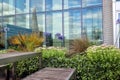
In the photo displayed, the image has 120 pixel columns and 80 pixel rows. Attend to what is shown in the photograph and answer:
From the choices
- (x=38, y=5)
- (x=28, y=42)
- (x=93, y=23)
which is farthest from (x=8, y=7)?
Result: (x=28, y=42)

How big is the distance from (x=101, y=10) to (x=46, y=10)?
317 cm

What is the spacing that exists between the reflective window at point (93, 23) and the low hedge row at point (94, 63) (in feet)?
19.2

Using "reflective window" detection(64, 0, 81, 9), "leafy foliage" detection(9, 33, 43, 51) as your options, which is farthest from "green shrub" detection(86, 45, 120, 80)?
"reflective window" detection(64, 0, 81, 9)

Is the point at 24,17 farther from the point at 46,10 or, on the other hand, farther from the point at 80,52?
the point at 80,52

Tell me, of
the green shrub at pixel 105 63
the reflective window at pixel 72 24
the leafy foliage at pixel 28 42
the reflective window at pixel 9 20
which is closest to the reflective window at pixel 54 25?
the reflective window at pixel 72 24

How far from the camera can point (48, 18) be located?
43.9ft

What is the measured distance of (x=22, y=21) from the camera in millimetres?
14211

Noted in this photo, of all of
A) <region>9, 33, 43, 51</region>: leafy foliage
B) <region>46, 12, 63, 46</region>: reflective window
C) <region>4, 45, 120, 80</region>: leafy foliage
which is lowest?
<region>4, 45, 120, 80</region>: leafy foliage

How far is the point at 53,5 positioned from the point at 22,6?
2.06 metres

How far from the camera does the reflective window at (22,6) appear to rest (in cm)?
1405

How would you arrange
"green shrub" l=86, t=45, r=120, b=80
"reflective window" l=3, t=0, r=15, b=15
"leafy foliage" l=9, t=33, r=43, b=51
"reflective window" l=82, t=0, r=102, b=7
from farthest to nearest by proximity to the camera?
"reflective window" l=3, t=0, r=15, b=15, "reflective window" l=82, t=0, r=102, b=7, "leafy foliage" l=9, t=33, r=43, b=51, "green shrub" l=86, t=45, r=120, b=80

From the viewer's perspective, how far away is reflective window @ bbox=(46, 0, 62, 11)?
13.1m

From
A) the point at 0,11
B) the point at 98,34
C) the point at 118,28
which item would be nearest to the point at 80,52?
the point at 118,28

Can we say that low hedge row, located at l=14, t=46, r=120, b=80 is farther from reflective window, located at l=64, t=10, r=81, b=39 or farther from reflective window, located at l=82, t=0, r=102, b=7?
reflective window, located at l=82, t=0, r=102, b=7
